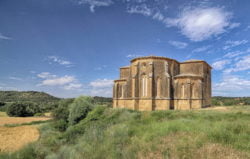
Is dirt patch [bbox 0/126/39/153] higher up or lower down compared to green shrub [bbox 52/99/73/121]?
lower down

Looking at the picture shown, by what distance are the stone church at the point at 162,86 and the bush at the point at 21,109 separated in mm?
37191

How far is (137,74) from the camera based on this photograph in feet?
77.9

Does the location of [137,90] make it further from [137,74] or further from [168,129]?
[168,129]

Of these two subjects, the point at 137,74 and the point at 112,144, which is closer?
the point at 112,144

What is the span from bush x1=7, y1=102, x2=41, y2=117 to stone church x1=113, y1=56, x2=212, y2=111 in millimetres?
37191

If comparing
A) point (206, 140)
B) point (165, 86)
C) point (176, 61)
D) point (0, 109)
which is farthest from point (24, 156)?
point (0, 109)

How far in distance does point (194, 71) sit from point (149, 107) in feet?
33.3

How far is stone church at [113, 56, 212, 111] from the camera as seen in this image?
71.0ft

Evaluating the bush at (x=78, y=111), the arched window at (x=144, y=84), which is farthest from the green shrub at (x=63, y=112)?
the arched window at (x=144, y=84)

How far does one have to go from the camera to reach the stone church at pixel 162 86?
2164cm

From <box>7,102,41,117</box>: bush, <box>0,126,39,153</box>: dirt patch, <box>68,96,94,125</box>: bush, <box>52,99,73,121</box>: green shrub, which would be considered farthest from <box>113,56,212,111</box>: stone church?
<box>7,102,41,117</box>: bush

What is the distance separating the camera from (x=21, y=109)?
148ft

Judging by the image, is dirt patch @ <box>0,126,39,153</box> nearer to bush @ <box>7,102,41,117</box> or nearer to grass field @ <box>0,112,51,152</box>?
grass field @ <box>0,112,51,152</box>

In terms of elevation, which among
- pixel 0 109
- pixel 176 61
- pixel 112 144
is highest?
pixel 176 61
